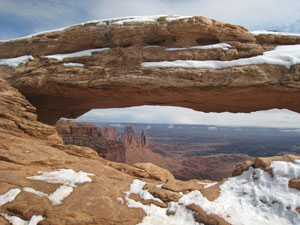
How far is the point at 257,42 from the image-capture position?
1020 cm

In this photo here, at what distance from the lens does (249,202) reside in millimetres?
5832

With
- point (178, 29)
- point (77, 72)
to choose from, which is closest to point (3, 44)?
point (77, 72)

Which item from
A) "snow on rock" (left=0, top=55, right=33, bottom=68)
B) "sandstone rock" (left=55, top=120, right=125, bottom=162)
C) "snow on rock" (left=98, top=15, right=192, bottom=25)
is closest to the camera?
"snow on rock" (left=98, top=15, right=192, bottom=25)

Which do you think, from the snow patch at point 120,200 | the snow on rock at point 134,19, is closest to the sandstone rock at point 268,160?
the snow patch at point 120,200

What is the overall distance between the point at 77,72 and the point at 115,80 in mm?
2205

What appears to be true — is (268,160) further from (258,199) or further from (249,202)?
(249,202)

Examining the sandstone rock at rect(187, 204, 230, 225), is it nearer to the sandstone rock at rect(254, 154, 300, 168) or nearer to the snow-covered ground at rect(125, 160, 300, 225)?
the snow-covered ground at rect(125, 160, 300, 225)

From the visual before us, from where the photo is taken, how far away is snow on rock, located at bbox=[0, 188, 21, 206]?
506 centimetres

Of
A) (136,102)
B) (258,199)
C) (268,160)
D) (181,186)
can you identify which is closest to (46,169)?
(181,186)

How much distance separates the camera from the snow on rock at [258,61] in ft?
30.6

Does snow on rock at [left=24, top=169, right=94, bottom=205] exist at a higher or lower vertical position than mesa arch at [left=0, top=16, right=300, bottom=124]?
lower

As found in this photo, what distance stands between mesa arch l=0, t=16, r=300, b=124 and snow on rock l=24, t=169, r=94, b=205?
16.3 feet

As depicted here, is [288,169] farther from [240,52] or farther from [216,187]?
[240,52]

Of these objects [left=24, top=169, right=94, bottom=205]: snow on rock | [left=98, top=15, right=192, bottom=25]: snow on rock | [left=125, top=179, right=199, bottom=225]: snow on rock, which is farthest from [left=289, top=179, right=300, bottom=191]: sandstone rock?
[left=98, top=15, right=192, bottom=25]: snow on rock
